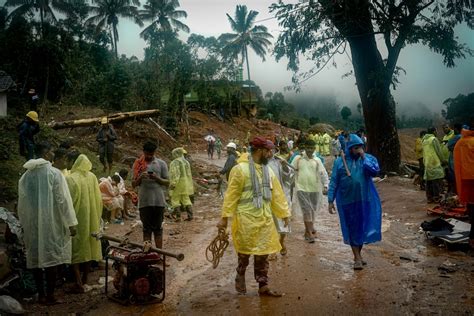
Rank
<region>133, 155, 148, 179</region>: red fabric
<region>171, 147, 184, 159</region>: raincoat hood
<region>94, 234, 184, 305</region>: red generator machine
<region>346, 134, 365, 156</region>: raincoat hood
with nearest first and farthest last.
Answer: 1. <region>94, 234, 184, 305</region>: red generator machine
2. <region>346, 134, 365, 156</region>: raincoat hood
3. <region>133, 155, 148, 179</region>: red fabric
4. <region>171, 147, 184, 159</region>: raincoat hood

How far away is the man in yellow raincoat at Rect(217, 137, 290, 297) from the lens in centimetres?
495

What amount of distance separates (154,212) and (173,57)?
84.9 ft

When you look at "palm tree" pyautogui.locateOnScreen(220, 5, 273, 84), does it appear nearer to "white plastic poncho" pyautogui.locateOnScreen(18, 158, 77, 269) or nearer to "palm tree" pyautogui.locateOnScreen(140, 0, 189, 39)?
"palm tree" pyautogui.locateOnScreen(140, 0, 189, 39)

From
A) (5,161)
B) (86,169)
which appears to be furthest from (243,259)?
(5,161)

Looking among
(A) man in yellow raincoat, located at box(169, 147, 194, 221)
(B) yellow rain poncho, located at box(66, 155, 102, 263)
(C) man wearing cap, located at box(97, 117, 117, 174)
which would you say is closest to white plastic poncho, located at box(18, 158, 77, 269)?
(B) yellow rain poncho, located at box(66, 155, 102, 263)

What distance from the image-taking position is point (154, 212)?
261 inches

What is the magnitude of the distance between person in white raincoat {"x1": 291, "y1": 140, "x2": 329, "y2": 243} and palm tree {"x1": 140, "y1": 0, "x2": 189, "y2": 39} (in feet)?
138

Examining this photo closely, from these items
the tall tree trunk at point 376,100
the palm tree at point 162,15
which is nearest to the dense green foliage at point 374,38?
the tall tree trunk at point 376,100

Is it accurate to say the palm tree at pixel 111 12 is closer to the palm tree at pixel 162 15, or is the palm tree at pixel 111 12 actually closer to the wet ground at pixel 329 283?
the palm tree at pixel 162 15

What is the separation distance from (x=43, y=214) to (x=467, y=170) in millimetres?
5779

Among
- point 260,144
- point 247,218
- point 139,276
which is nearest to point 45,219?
point 139,276

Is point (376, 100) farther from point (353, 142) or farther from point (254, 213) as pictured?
point (254, 213)

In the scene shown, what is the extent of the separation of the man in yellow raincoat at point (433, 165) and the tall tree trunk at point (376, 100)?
5349 mm

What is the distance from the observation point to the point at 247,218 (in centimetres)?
499
